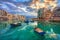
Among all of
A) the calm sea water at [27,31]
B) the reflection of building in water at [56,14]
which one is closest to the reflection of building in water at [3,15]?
the calm sea water at [27,31]

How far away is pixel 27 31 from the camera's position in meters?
2.33

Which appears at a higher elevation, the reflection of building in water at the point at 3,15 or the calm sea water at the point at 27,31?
the reflection of building in water at the point at 3,15

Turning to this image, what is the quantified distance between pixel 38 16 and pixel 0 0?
618 mm

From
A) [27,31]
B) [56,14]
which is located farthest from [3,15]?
[56,14]

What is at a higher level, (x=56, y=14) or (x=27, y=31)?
(x=56, y=14)

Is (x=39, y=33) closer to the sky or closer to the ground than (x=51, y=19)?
closer to the ground

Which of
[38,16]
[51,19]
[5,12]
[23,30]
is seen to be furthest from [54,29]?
[5,12]

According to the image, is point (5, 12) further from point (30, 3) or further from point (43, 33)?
point (43, 33)

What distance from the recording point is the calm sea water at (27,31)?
91.0 inches

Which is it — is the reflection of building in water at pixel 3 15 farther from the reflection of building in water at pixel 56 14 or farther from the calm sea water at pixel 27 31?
the reflection of building in water at pixel 56 14

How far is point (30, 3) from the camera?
93.3 inches

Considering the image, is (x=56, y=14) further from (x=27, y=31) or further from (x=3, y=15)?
(x=3, y=15)

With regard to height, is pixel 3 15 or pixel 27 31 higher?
pixel 3 15

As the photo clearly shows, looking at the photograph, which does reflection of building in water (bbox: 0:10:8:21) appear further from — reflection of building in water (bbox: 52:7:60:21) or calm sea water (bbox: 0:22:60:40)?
reflection of building in water (bbox: 52:7:60:21)
